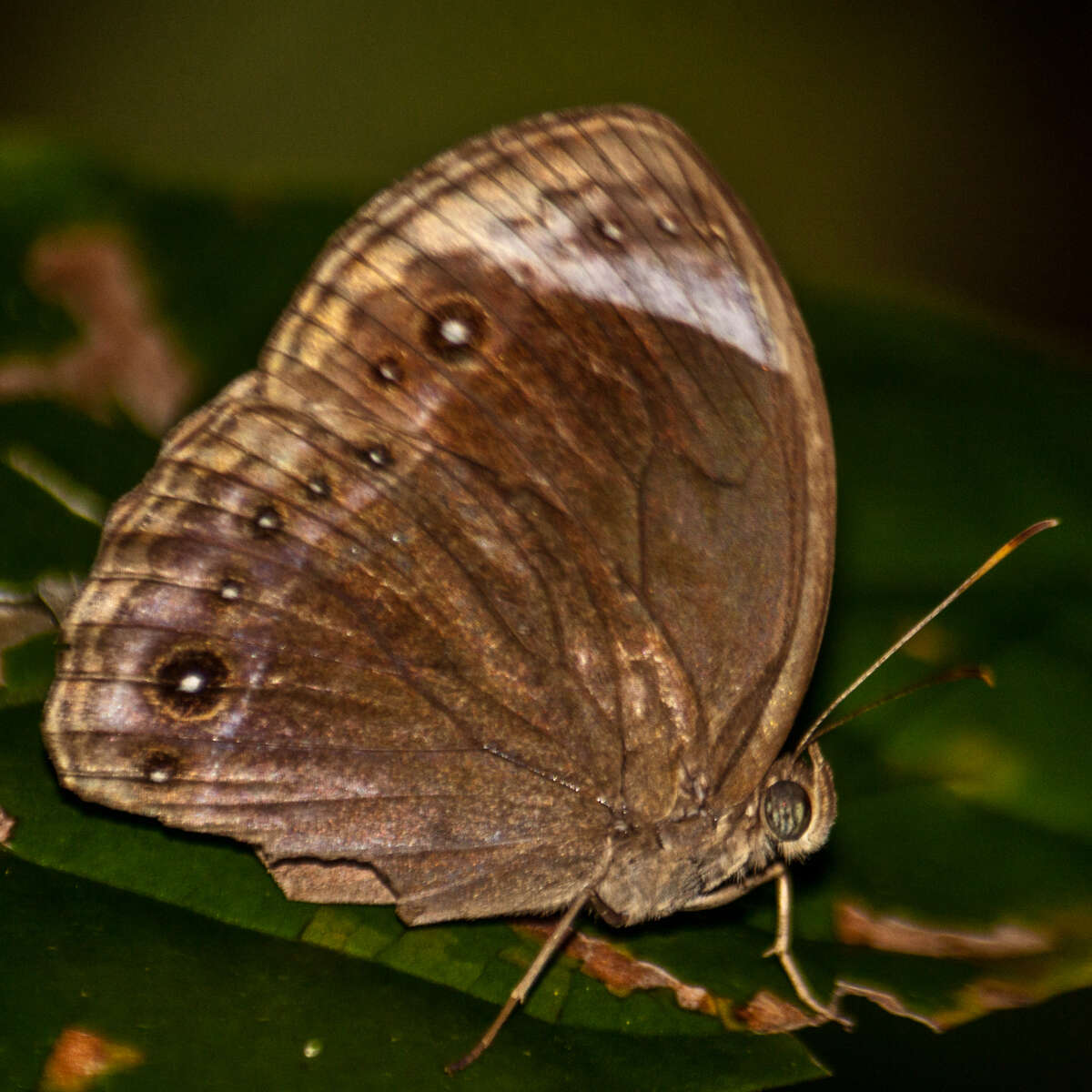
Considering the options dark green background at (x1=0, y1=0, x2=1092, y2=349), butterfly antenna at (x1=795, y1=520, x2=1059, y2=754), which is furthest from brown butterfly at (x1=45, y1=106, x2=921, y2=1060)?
dark green background at (x1=0, y1=0, x2=1092, y2=349)

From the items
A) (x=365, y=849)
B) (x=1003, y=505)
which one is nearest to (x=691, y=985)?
(x=365, y=849)

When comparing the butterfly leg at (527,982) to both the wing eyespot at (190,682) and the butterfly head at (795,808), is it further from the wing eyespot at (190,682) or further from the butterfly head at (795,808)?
the wing eyespot at (190,682)

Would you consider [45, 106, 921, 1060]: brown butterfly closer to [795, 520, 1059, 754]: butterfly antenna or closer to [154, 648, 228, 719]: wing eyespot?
[154, 648, 228, 719]: wing eyespot

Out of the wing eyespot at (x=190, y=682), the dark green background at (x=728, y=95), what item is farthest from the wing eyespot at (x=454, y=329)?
the dark green background at (x=728, y=95)

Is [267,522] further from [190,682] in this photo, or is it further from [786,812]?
[786,812]

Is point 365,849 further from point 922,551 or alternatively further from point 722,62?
point 722,62

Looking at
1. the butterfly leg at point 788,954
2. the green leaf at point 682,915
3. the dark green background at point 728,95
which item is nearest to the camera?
the green leaf at point 682,915
